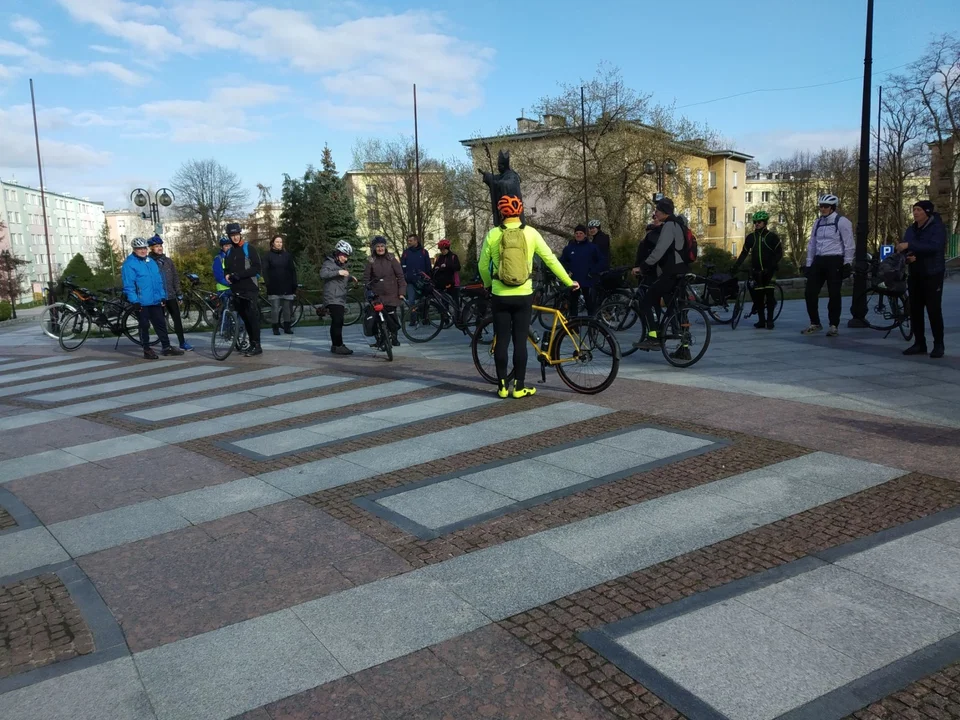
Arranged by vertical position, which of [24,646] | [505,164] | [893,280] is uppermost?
[505,164]

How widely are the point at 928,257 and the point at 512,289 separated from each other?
16.4 feet

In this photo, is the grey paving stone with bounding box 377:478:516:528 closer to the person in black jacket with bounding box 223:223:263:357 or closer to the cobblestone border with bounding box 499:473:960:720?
the cobblestone border with bounding box 499:473:960:720

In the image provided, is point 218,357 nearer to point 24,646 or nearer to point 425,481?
point 425,481

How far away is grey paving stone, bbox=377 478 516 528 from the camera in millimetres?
4402

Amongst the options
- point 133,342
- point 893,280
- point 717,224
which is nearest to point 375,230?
point 717,224

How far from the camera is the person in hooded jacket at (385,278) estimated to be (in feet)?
37.3

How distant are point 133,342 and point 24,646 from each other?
13.0 meters

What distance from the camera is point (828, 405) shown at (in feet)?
22.3

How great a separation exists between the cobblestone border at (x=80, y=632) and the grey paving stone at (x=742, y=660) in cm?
198

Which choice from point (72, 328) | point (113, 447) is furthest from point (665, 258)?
point (72, 328)

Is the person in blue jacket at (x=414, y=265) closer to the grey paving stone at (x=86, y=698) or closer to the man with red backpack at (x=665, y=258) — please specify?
the man with red backpack at (x=665, y=258)

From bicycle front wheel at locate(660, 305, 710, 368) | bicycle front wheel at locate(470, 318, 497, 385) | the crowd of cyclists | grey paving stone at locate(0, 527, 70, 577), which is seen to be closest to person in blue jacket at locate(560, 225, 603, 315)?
the crowd of cyclists

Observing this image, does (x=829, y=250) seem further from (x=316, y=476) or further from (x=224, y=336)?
(x=224, y=336)

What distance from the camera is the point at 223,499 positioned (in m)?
5.01
